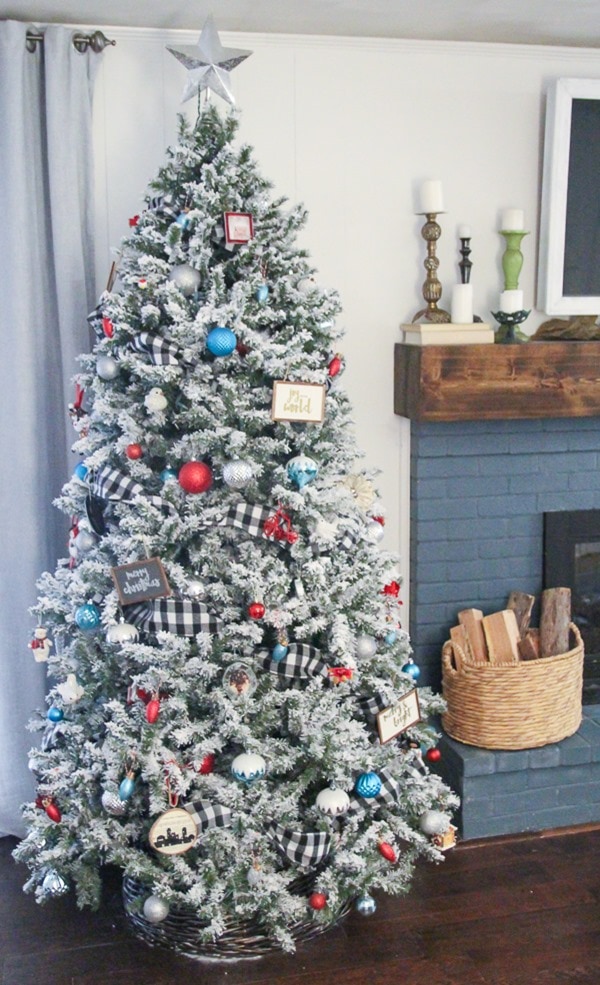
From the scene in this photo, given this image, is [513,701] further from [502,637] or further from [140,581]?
→ [140,581]

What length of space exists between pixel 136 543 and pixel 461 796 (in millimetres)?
1248

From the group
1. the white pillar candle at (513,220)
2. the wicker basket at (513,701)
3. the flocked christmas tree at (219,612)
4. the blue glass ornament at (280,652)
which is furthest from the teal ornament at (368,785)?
the white pillar candle at (513,220)

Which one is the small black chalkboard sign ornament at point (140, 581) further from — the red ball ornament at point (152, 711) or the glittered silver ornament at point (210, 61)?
the glittered silver ornament at point (210, 61)

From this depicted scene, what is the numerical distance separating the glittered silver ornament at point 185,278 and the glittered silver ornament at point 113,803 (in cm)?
115

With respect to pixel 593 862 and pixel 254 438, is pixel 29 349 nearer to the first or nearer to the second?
pixel 254 438

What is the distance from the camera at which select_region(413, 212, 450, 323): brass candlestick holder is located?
2.84 metres

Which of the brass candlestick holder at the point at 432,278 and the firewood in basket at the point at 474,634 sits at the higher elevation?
the brass candlestick holder at the point at 432,278

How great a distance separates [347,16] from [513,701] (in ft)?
6.33

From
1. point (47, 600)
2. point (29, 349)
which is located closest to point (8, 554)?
point (47, 600)

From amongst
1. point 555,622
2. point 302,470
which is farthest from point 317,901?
point 555,622

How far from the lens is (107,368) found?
2.27 m

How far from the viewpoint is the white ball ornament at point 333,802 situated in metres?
2.18

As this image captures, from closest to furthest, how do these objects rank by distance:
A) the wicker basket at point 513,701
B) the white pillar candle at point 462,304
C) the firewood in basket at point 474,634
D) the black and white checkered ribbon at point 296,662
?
the black and white checkered ribbon at point 296,662, the wicker basket at point 513,701, the white pillar candle at point 462,304, the firewood in basket at point 474,634

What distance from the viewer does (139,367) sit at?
219 centimetres
